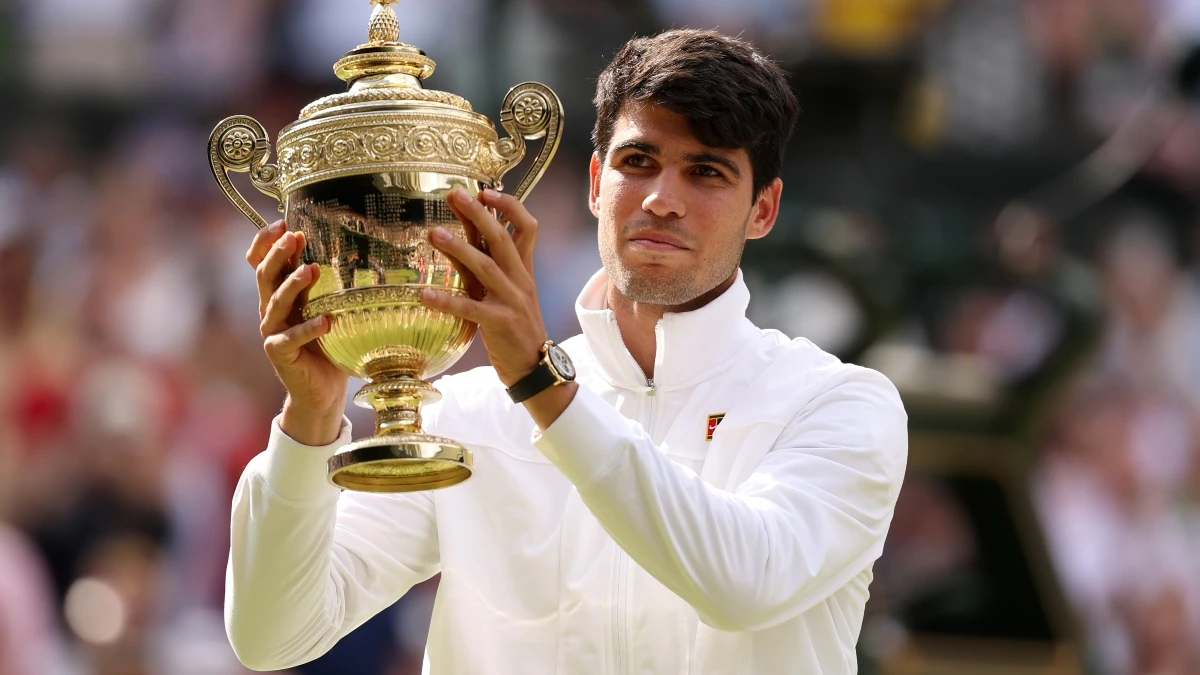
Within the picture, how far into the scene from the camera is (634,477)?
315 cm

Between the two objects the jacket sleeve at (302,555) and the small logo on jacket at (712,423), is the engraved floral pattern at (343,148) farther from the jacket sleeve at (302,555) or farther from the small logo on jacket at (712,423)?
the small logo on jacket at (712,423)

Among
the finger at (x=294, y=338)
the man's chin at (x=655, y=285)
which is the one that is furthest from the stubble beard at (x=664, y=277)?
the finger at (x=294, y=338)

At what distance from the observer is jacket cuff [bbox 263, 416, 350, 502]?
3.37m

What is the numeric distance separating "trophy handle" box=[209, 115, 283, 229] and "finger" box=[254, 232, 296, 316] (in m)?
0.20

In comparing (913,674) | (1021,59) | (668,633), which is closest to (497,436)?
(668,633)

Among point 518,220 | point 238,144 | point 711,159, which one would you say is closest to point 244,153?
point 238,144

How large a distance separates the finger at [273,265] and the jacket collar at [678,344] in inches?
27.3

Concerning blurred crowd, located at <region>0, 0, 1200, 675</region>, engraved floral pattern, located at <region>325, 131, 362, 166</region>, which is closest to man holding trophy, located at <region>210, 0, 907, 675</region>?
engraved floral pattern, located at <region>325, 131, 362, 166</region>

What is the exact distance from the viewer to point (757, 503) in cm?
337

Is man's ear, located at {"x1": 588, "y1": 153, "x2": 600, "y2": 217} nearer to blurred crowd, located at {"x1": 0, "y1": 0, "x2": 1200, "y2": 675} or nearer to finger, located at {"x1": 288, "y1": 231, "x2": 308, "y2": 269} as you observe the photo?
finger, located at {"x1": 288, "y1": 231, "x2": 308, "y2": 269}

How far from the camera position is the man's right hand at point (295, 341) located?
3.21 meters

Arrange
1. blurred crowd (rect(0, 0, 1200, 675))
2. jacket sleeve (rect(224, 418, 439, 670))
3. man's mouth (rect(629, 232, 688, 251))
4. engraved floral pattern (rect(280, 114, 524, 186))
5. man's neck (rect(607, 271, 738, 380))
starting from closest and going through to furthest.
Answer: engraved floral pattern (rect(280, 114, 524, 186)), jacket sleeve (rect(224, 418, 439, 670)), man's mouth (rect(629, 232, 688, 251)), man's neck (rect(607, 271, 738, 380)), blurred crowd (rect(0, 0, 1200, 675))

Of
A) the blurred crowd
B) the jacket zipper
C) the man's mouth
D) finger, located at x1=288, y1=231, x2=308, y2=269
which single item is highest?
the blurred crowd

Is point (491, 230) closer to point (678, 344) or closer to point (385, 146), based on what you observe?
point (385, 146)
